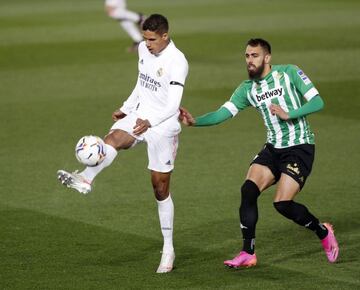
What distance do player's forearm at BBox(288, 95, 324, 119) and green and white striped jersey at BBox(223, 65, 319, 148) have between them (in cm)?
10

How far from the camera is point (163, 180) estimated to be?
9992mm

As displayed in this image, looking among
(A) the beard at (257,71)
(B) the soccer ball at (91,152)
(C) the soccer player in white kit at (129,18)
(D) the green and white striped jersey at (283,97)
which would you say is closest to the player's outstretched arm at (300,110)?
Result: (D) the green and white striped jersey at (283,97)

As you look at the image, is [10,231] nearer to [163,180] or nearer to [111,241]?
[111,241]

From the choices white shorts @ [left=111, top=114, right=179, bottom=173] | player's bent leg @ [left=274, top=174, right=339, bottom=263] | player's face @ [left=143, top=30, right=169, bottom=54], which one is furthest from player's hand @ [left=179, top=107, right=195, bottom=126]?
player's bent leg @ [left=274, top=174, right=339, bottom=263]

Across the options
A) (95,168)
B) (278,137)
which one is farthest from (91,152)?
(278,137)

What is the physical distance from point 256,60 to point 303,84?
488 millimetres

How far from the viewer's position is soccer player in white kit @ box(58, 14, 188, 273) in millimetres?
9648

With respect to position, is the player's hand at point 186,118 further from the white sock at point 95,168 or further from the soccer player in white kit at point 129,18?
the soccer player in white kit at point 129,18

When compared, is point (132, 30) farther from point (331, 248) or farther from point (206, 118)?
point (331, 248)

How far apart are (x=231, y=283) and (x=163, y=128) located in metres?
1.55

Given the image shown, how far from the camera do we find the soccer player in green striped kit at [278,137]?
987 cm

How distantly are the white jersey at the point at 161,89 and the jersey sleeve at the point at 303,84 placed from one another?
40.2 inches

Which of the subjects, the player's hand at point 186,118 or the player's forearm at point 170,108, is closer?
the player's forearm at point 170,108

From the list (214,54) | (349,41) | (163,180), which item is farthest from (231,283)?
(349,41)
